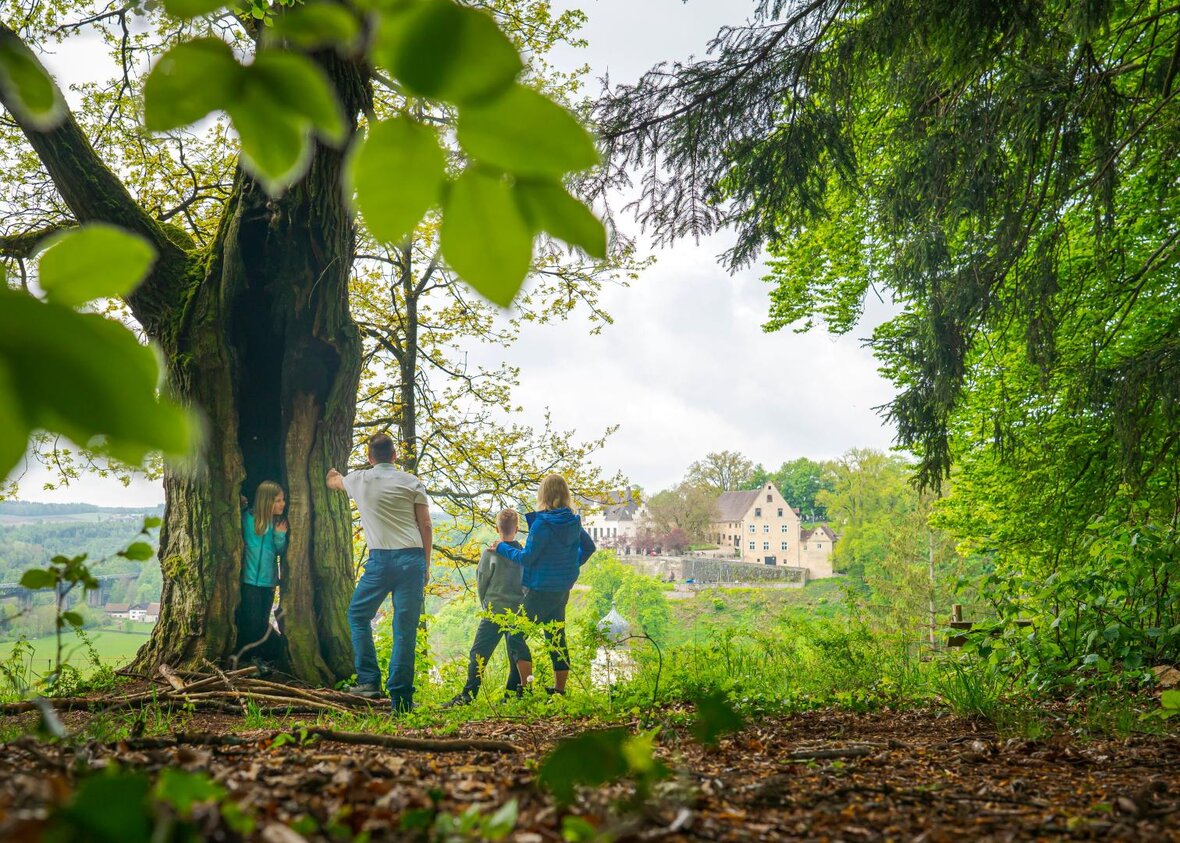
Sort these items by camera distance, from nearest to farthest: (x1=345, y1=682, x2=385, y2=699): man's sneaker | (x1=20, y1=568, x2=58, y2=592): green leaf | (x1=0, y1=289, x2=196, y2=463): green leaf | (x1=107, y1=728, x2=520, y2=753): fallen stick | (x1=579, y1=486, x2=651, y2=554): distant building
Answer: (x1=0, y1=289, x2=196, y2=463): green leaf < (x1=20, y1=568, x2=58, y2=592): green leaf < (x1=107, y1=728, x2=520, y2=753): fallen stick < (x1=345, y1=682, x2=385, y2=699): man's sneaker < (x1=579, y1=486, x2=651, y2=554): distant building

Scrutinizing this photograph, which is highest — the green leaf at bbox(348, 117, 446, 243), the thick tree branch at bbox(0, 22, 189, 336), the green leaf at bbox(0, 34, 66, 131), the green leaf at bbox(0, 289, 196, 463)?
the thick tree branch at bbox(0, 22, 189, 336)

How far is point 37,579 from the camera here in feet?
4.60

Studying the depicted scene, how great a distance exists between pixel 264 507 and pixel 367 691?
1476mm

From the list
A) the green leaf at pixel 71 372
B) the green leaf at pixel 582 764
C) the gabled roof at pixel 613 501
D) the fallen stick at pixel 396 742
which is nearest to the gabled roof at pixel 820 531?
the gabled roof at pixel 613 501

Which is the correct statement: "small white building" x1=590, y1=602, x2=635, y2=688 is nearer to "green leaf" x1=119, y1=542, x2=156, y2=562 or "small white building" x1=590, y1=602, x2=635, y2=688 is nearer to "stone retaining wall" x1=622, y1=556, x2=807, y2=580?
"green leaf" x1=119, y1=542, x2=156, y2=562

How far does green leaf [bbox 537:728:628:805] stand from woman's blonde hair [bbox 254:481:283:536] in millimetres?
5195

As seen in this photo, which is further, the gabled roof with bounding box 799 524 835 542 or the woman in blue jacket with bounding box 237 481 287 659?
the gabled roof with bounding box 799 524 835 542

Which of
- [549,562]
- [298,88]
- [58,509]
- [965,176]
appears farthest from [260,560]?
[58,509]

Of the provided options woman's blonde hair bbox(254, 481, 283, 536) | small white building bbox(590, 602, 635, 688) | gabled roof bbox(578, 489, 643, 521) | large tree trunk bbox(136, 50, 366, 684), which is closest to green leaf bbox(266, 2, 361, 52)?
small white building bbox(590, 602, 635, 688)

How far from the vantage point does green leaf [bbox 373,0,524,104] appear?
1.09ft

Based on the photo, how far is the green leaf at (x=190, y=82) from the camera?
1.23 feet

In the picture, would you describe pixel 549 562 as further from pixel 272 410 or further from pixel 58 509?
pixel 58 509

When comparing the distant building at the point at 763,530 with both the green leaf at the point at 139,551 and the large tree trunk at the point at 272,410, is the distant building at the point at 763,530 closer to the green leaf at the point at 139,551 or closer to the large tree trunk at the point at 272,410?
the large tree trunk at the point at 272,410

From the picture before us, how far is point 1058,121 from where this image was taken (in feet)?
14.3
